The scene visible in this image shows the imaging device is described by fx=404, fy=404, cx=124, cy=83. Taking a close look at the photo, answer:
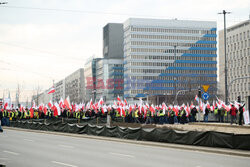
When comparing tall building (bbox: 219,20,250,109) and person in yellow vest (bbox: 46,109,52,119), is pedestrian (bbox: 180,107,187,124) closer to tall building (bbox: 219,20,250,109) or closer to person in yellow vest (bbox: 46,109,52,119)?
person in yellow vest (bbox: 46,109,52,119)

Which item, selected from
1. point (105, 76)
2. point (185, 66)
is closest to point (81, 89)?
point (105, 76)

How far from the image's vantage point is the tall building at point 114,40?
174 m

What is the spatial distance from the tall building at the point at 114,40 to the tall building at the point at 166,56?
17.4 m

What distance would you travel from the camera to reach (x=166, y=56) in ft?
505

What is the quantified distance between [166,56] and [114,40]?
3023 centimetres

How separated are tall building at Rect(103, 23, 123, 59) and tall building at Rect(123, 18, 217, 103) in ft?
57.2

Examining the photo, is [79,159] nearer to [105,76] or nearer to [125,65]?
[125,65]

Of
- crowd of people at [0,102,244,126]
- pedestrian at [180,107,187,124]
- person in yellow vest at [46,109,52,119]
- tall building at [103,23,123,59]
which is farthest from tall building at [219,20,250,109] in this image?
person in yellow vest at [46,109,52,119]

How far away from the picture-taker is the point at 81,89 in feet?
654

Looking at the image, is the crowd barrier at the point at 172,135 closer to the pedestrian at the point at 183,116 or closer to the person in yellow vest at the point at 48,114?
the person in yellow vest at the point at 48,114

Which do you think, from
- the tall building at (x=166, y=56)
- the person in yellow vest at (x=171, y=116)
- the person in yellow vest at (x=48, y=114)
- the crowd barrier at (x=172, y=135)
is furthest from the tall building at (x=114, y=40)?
the crowd barrier at (x=172, y=135)

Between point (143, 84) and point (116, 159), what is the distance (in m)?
135

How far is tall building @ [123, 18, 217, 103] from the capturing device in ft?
492

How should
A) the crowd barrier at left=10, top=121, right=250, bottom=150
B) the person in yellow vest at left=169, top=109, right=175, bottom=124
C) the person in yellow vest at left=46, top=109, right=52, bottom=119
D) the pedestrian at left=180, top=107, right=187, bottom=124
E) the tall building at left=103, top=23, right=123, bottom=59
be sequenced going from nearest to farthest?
the crowd barrier at left=10, top=121, right=250, bottom=150
the person in yellow vest at left=169, top=109, right=175, bottom=124
the pedestrian at left=180, top=107, right=187, bottom=124
the person in yellow vest at left=46, top=109, right=52, bottom=119
the tall building at left=103, top=23, right=123, bottom=59
